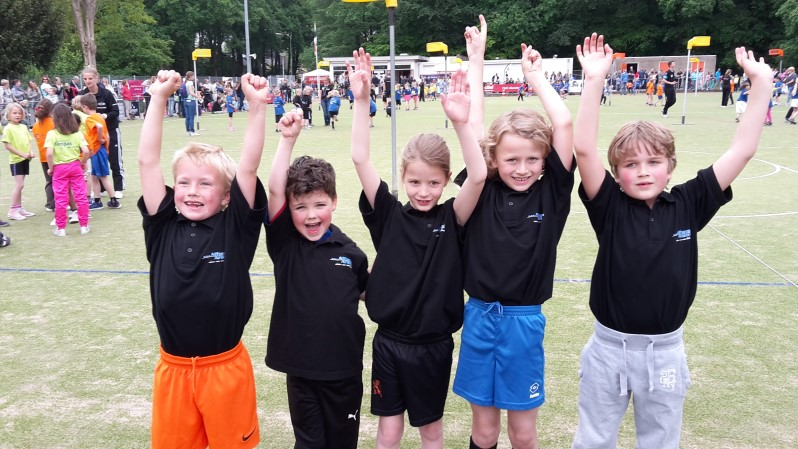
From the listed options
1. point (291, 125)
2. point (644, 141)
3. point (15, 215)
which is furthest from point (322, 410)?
point (15, 215)

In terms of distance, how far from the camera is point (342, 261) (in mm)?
2986

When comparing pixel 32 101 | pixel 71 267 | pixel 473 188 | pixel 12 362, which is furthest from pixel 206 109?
pixel 473 188

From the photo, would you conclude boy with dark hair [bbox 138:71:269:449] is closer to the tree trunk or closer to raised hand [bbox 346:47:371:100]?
raised hand [bbox 346:47:371:100]

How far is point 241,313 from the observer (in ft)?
9.43

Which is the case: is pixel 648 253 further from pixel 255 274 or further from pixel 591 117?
pixel 255 274

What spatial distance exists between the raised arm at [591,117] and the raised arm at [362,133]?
0.94 metres

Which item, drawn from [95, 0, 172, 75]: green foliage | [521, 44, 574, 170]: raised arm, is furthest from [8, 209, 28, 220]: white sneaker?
[95, 0, 172, 75]: green foliage

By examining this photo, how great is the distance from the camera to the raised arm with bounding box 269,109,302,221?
113 inches

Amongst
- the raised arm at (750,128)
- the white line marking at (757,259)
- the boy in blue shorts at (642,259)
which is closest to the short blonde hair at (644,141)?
the boy in blue shorts at (642,259)

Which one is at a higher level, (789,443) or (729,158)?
→ (729,158)

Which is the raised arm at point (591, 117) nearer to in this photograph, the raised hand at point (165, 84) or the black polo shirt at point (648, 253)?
the black polo shirt at point (648, 253)

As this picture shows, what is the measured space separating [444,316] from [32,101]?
28.5 meters

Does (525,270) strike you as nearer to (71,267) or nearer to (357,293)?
(357,293)

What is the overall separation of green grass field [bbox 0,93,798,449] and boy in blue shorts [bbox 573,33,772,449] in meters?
0.85
